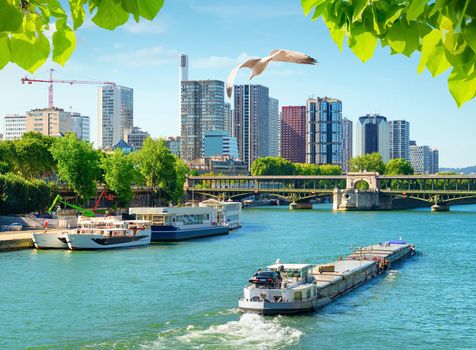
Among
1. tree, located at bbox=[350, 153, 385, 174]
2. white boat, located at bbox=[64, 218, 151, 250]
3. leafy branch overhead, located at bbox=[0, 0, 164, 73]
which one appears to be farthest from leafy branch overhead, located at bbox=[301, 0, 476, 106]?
tree, located at bbox=[350, 153, 385, 174]

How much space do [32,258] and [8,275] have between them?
8392mm

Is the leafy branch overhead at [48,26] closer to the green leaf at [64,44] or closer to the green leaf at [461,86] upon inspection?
the green leaf at [64,44]

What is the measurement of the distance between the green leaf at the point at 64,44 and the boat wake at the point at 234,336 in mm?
19917

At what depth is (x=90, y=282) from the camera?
1398 inches

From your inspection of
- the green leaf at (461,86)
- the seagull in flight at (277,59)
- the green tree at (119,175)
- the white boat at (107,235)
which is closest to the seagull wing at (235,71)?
the seagull in flight at (277,59)

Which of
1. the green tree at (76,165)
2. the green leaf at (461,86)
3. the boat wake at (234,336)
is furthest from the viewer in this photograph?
the green tree at (76,165)

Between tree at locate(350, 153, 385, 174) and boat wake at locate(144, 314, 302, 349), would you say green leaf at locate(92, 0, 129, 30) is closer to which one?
boat wake at locate(144, 314, 302, 349)

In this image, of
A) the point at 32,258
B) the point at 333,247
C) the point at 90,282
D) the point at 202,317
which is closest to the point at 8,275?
the point at 90,282

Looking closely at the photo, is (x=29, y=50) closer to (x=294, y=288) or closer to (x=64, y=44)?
(x=64, y=44)

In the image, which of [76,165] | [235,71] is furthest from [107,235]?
[235,71]

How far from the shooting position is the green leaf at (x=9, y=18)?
2799 mm

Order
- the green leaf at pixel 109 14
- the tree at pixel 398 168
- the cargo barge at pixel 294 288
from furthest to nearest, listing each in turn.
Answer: the tree at pixel 398 168 → the cargo barge at pixel 294 288 → the green leaf at pixel 109 14

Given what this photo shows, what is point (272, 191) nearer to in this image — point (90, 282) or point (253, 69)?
point (90, 282)

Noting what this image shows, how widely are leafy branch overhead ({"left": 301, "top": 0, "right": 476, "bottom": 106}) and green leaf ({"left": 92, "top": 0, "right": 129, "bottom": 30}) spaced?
85cm
